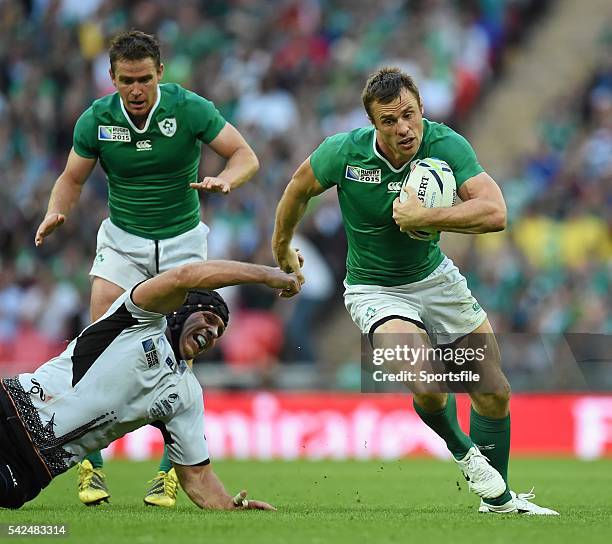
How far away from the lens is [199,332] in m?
7.78

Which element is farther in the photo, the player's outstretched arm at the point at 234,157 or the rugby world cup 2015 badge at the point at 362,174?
the player's outstretched arm at the point at 234,157

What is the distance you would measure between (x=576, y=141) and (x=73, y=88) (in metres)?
7.31

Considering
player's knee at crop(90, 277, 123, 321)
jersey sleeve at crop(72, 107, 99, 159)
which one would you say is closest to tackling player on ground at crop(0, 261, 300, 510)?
player's knee at crop(90, 277, 123, 321)

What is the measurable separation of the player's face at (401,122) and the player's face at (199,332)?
1491 mm

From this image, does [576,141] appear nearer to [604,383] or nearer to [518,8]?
[518,8]

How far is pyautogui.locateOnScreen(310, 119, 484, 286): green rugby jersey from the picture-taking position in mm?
7950

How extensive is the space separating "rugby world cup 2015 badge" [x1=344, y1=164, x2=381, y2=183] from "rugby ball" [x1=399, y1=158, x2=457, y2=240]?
10.8 inches

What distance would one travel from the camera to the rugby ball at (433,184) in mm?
7648

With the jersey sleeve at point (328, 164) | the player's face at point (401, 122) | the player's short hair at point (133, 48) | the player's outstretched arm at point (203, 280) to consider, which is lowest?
the player's outstretched arm at point (203, 280)

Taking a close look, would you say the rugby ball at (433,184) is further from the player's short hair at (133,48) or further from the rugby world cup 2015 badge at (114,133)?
the rugby world cup 2015 badge at (114,133)

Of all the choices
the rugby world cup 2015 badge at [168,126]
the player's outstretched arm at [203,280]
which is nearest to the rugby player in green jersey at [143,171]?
the rugby world cup 2015 badge at [168,126]

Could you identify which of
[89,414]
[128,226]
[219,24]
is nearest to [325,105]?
[219,24]

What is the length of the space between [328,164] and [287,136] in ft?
34.3

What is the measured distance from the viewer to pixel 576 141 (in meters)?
18.5
